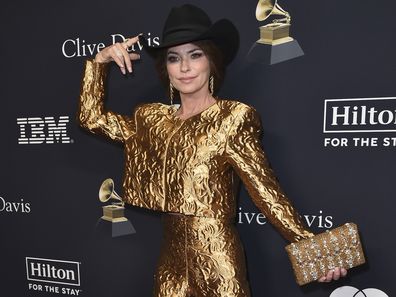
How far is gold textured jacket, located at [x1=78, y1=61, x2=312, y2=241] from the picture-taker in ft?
3.86

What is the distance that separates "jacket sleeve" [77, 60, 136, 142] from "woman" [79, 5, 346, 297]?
0.10m

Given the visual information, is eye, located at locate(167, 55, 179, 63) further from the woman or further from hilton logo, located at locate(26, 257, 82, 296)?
hilton logo, located at locate(26, 257, 82, 296)

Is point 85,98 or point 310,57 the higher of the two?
point 310,57

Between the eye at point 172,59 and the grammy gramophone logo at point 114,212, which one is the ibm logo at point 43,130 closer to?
the grammy gramophone logo at point 114,212

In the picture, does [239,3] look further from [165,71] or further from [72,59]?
[72,59]

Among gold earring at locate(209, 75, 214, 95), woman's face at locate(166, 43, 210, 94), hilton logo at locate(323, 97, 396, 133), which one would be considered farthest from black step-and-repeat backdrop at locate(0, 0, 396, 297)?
woman's face at locate(166, 43, 210, 94)

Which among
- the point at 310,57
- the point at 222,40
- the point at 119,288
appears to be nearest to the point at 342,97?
the point at 310,57

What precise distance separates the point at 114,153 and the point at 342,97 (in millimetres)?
889

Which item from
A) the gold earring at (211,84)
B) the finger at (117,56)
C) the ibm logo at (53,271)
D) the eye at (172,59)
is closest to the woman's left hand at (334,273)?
the gold earring at (211,84)

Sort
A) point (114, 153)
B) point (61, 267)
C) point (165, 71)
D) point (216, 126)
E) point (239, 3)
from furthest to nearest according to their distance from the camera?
point (61, 267), point (114, 153), point (239, 3), point (165, 71), point (216, 126)

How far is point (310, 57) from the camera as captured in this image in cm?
138

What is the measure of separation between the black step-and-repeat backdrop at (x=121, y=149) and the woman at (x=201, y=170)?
26cm

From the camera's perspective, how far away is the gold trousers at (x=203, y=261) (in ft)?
3.93

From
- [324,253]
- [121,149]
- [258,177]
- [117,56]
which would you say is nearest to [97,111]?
[117,56]
